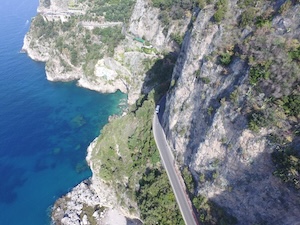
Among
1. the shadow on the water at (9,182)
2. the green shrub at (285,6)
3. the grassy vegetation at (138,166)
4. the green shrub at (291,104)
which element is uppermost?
the green shrub at (285,6)

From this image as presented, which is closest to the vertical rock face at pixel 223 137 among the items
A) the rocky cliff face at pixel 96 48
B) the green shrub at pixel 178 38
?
the green shrub at pixel 178 38

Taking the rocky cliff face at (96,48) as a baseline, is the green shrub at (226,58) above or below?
above

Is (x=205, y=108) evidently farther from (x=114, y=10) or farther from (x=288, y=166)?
(x=114, y=10)

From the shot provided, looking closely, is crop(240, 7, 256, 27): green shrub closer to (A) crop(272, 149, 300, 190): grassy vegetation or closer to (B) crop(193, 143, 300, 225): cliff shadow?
(B) crop(193, 143, 300, 225): cliff shadow

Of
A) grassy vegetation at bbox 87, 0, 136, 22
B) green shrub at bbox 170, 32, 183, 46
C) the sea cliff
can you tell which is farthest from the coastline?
grassy vegetation at bbox 87, 0, 136, 22

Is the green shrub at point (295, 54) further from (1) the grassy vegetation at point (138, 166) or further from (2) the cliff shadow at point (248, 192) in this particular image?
(1) the grassy vegetation at point (138, 166)

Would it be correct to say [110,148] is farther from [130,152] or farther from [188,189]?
[188,189]

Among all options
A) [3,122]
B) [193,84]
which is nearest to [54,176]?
[3,122]
